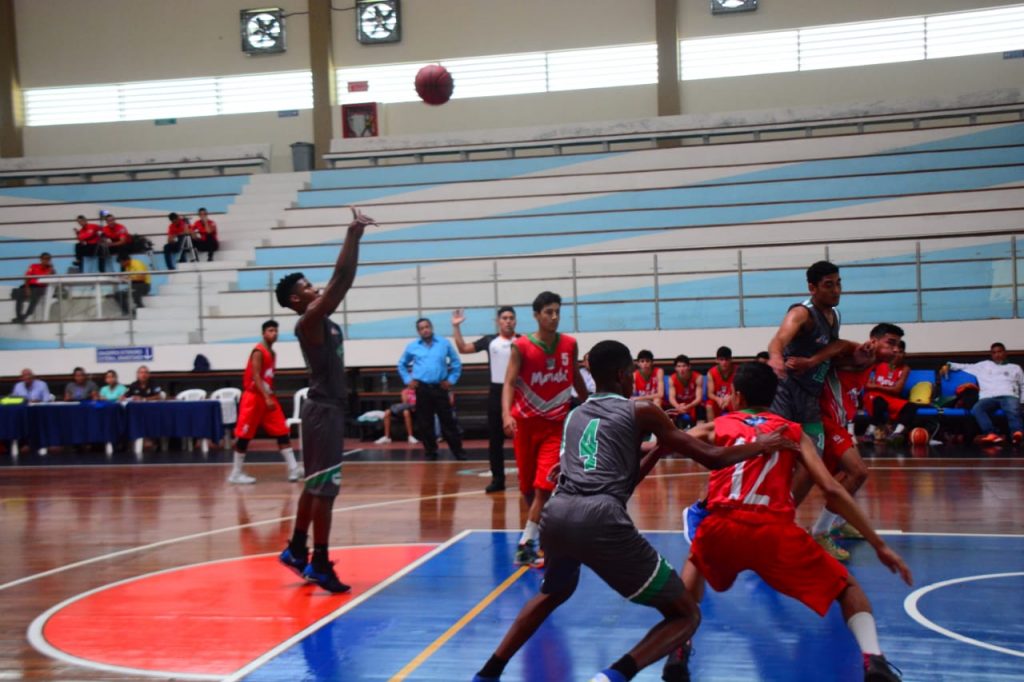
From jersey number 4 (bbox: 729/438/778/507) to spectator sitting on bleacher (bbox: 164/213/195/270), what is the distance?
689 inches

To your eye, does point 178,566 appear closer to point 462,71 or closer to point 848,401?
point 848,401

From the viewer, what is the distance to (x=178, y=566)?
731cm

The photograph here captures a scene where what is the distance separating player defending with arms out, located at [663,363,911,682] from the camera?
420 centimetres

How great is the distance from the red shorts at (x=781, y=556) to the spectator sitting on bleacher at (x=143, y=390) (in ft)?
43.6

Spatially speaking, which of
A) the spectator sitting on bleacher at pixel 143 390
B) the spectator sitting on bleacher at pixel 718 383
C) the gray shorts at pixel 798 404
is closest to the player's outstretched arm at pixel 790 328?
the gray shorts at pixel 798 404

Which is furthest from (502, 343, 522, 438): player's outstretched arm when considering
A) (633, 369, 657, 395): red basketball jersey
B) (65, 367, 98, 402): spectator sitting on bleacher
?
(65, 367, 98, 402): spectator sitting on bleacher

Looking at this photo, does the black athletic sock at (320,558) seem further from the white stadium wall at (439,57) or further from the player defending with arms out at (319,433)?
the white stadium wall at (439,57)

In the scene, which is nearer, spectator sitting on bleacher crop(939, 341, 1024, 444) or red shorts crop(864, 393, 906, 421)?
spectator sitting on bleacher crop(939, 341, 1024, 444)

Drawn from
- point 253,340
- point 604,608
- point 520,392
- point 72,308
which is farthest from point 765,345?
point 72,308

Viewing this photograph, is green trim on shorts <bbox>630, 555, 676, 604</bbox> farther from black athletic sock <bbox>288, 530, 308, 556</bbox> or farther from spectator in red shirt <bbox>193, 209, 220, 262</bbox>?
spectator in red shirt <bbox>193, 209, 220, 262</bbox>

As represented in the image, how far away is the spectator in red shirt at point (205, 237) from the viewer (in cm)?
2072

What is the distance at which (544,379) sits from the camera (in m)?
6.93

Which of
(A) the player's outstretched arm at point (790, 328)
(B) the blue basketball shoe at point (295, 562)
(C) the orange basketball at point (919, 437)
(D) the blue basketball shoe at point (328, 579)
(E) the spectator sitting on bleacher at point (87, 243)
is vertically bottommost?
(C) the orange basketball at point (919, 437)

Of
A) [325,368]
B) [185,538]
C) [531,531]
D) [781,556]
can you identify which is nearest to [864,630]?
[781,556]
